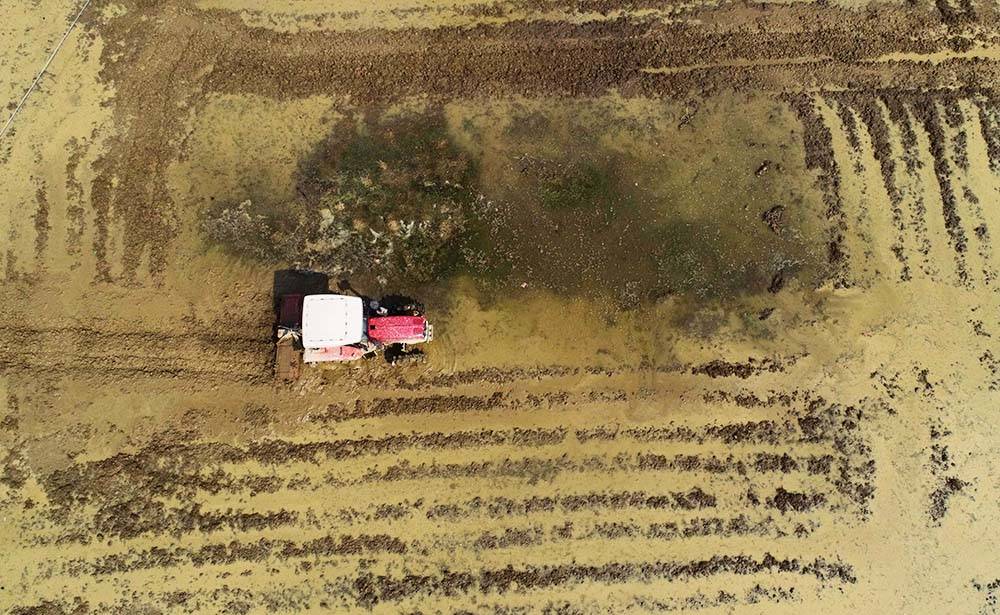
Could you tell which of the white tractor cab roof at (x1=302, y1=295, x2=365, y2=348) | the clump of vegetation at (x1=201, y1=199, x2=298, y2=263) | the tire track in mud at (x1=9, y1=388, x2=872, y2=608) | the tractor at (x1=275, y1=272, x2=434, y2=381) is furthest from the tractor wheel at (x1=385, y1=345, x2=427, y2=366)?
the clump of vegetation at (x1=201, y1=199, x2=298, y2=263)

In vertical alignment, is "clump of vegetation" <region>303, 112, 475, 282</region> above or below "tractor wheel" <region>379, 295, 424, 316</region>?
above

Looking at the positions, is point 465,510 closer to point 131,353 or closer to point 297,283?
point 297,283

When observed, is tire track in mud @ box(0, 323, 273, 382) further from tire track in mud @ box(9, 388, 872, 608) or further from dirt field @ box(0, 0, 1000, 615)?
tire track in mud @ box(9, 388, 872, 608)

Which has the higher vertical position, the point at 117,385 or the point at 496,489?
the point at 117,385

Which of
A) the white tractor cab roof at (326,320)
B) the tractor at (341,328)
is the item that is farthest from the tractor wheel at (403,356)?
the white tractor cab roof at (326,320)

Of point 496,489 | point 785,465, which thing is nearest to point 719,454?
point 785,465

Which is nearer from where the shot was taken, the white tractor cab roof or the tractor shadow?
the white tractor cab roof

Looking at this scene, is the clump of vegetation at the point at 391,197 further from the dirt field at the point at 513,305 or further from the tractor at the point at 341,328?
the tractor at the point at 341,328

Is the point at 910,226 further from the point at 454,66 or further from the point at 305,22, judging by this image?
the point at 305,22
